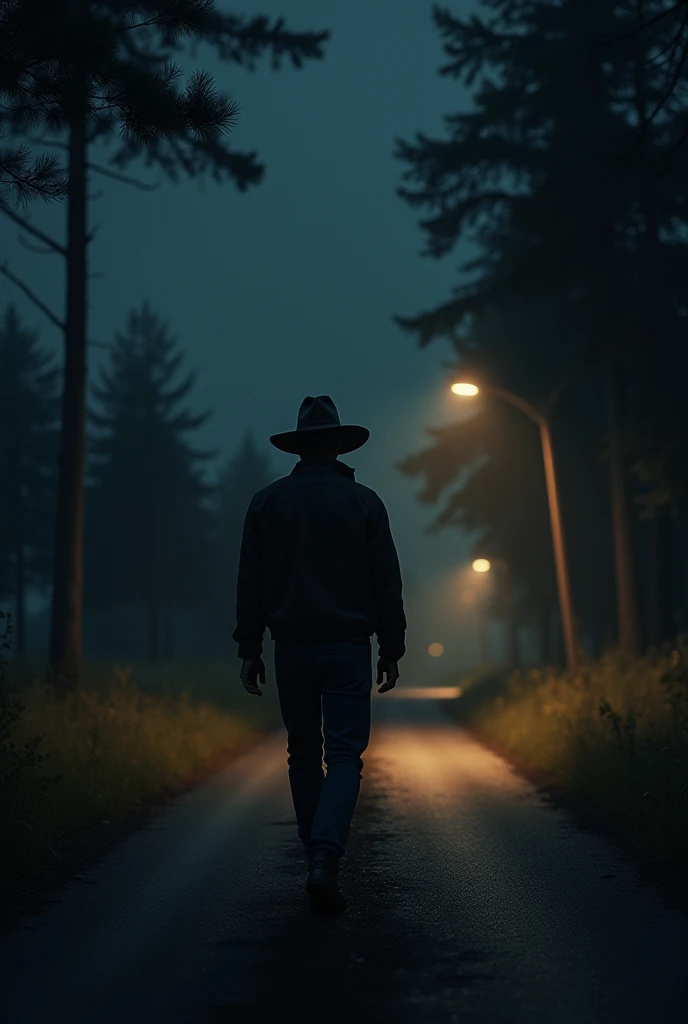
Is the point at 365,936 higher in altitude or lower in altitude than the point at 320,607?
lower

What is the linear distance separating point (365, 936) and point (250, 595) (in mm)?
2050

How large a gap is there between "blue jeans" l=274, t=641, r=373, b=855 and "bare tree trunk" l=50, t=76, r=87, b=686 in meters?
10.4

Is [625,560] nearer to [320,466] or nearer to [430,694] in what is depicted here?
[320,466]

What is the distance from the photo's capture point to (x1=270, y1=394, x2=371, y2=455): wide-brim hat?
664 cm

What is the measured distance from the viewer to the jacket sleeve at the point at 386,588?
21.0ft

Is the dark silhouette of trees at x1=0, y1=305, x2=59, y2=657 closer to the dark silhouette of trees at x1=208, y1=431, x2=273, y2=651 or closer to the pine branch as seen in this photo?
the dark silhouette of trees at x1=208, y1=431, x2=273, y2=651

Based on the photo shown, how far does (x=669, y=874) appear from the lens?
680cm

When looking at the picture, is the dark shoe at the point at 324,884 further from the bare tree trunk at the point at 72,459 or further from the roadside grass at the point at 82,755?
the bare tree trunk at the point at 72,459

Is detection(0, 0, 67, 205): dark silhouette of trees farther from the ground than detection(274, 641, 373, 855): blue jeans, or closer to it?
farther from the ground

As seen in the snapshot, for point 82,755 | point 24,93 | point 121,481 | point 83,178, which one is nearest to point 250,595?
point 24,93

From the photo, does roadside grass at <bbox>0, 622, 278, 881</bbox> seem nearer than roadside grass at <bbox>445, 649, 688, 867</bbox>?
Yes

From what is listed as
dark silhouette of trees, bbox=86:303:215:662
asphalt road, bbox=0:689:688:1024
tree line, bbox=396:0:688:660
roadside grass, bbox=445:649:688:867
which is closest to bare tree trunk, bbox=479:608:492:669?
Answer: dark silhouette of trees, bbox=86:303:215:662

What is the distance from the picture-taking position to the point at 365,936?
5.25m

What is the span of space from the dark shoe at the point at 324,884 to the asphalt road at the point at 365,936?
0.26 feet
